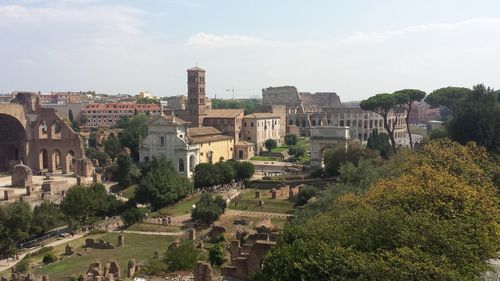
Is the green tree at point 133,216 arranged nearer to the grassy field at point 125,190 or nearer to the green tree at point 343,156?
the grassy field at point 125,190

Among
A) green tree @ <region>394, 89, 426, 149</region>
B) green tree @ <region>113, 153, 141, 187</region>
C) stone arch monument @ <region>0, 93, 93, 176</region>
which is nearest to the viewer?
green tree @ <region>113, 153, 141, 187</region>

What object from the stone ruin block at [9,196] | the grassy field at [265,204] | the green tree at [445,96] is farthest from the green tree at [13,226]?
the green tree at [445,96]

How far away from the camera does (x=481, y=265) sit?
16.7 metres

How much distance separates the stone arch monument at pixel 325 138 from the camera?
180ft

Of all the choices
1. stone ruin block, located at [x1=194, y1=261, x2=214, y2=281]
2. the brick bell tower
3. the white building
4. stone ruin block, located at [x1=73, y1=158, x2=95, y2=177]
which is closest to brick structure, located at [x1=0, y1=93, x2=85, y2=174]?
stone ruin block, located at [x1=73, y1=158, x2=95, y2=177]

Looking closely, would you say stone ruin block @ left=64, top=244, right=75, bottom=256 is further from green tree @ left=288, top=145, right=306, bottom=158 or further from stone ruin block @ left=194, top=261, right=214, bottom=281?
green tree @ left=288, top=145, right=306, bottom=158

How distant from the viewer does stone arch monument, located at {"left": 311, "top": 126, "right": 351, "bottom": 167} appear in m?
54.9

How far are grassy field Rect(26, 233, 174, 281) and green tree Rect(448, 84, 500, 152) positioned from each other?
76.6ft

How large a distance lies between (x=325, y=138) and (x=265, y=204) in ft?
57.4

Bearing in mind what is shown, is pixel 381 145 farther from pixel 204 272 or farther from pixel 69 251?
pixel 204 272

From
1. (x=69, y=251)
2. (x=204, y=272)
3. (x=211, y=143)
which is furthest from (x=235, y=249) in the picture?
(x=211, y=143)

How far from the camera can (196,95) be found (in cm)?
6525

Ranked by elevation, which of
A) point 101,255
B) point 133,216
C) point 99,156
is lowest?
point 101,255

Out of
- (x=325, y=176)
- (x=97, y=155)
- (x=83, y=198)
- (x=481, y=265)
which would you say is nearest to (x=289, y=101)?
(x=97, y=155)
